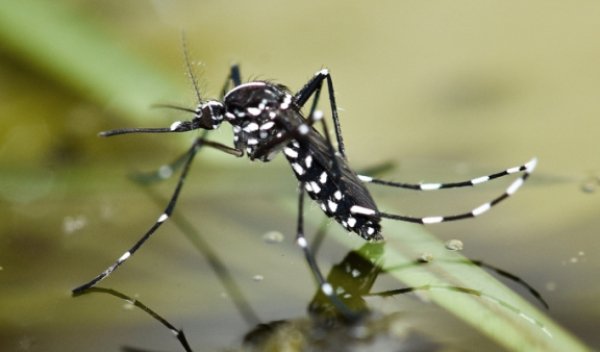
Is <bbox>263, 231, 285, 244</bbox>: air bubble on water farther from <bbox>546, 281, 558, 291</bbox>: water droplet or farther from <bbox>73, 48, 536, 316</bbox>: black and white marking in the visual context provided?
<bbox>546, 281, 558, 291</bbox>: water droplet

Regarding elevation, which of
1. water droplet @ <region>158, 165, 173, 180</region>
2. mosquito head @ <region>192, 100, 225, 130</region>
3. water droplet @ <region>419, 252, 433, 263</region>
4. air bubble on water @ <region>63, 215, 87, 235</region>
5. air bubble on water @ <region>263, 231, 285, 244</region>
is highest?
mosquito head @ <region>192, 100, 225, 130</region>

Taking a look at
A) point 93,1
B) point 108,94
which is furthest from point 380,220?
point 93,1

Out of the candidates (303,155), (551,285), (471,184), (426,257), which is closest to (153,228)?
(303,155)

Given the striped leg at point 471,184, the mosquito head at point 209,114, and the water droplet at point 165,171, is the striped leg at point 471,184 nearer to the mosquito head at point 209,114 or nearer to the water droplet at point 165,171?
the mosquito head at point 209,114

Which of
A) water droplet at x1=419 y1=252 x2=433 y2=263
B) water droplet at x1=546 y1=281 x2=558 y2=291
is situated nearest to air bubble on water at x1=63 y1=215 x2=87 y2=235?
water droplet at x1=419 y1=252 x2=433 y2=263

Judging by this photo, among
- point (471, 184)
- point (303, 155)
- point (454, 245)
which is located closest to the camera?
point (454, 245)

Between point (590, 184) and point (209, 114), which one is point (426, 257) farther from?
point (209, 114)
